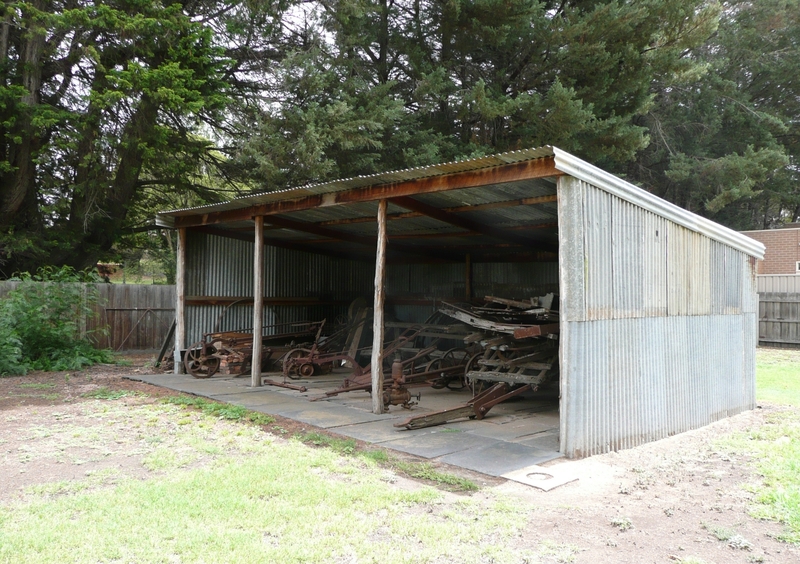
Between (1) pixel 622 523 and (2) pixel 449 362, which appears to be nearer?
(1) pixel 622 523

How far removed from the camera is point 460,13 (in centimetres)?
1314

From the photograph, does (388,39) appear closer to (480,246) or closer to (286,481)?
(480,246)

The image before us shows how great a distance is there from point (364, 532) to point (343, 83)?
11.2 metres

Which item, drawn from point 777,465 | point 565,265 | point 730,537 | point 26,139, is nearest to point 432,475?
point 730,537

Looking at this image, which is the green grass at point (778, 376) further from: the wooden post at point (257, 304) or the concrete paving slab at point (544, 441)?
the wooden post at point (257, 304)

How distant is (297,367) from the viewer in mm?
10344

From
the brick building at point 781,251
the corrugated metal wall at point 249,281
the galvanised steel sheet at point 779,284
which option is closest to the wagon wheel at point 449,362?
the corrugated metal wall at point 249,281

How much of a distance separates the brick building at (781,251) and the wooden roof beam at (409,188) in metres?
16.9

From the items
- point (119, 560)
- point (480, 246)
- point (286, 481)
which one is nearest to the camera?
point (119, 560)

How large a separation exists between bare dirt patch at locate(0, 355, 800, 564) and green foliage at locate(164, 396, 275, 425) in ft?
0.63

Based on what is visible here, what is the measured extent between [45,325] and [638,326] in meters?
11.0

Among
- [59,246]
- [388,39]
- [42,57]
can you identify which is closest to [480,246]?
[388,39]

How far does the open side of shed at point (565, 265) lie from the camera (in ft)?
18.1

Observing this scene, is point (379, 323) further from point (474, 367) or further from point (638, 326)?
point (638, 326)
